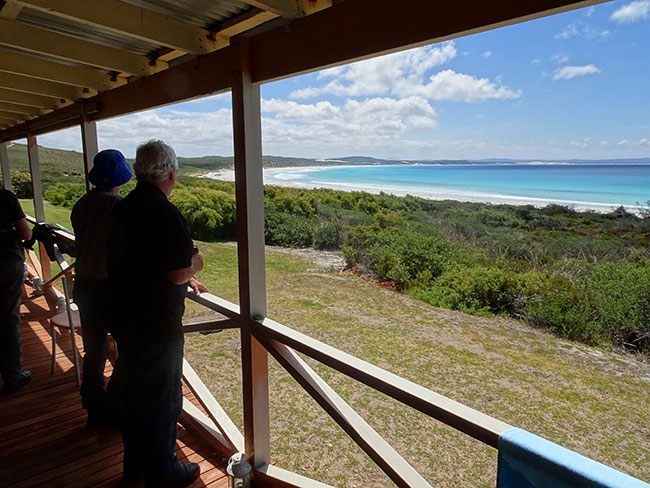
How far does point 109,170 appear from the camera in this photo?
173 centimetres

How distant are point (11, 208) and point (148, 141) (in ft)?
4.58

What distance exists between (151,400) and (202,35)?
4.87ft

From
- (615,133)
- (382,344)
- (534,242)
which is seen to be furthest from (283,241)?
(615,133)

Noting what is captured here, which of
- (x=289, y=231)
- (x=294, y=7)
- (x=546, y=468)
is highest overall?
(x=294, y=7)

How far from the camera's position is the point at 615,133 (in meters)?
24.0

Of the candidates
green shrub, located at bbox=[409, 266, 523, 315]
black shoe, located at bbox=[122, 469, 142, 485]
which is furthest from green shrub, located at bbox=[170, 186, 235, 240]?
black shoe, located at bbox=[122, 469, 142, 485]

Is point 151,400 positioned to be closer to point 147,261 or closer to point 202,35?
point 147,261

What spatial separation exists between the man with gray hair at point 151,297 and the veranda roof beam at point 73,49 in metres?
0.96

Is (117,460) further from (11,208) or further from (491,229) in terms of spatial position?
(491,229)


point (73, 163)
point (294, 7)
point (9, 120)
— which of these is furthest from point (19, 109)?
point (73, 163)

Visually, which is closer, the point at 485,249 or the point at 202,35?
the point at 202,35

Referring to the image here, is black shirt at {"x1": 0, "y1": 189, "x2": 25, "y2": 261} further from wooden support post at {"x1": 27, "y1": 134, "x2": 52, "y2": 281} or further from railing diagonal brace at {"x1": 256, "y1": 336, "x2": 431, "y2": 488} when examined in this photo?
wooden support post at {"x1": 27, "y1": 134, "x2": 52, "y2": 281}

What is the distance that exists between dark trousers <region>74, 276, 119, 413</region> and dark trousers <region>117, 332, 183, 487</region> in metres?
0.34

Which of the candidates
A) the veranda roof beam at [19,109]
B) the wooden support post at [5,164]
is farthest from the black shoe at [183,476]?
the wooden support post at [5,164]
